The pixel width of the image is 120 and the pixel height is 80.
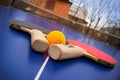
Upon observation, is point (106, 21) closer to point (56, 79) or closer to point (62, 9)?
point (62, 9)

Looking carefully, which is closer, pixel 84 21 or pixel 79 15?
pixel 84 21

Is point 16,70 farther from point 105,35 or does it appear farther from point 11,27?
point 105,35

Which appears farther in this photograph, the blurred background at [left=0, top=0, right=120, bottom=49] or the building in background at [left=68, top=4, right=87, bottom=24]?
the building in background at [left=68, top=4, right=87, bottom=24]

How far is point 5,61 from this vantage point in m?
1.61

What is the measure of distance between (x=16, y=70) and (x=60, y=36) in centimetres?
115

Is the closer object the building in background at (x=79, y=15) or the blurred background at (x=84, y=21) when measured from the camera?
the blurred background at (x=84, y=21)

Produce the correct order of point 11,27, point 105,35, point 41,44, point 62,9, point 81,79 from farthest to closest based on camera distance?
point 62,9
point 105,35
point 11,27
point 41,44
point 81,79

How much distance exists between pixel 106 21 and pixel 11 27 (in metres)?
12.8

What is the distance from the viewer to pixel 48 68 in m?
1.90

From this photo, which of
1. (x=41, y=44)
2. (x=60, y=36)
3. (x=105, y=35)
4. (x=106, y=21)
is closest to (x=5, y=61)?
(x=41, y=44)

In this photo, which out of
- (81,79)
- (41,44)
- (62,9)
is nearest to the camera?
(81,79)

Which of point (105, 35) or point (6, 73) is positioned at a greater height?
point (6, 73)

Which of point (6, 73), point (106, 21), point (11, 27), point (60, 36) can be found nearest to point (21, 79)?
point (6, 73)

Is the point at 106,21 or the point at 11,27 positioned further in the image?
the point at 106,21
